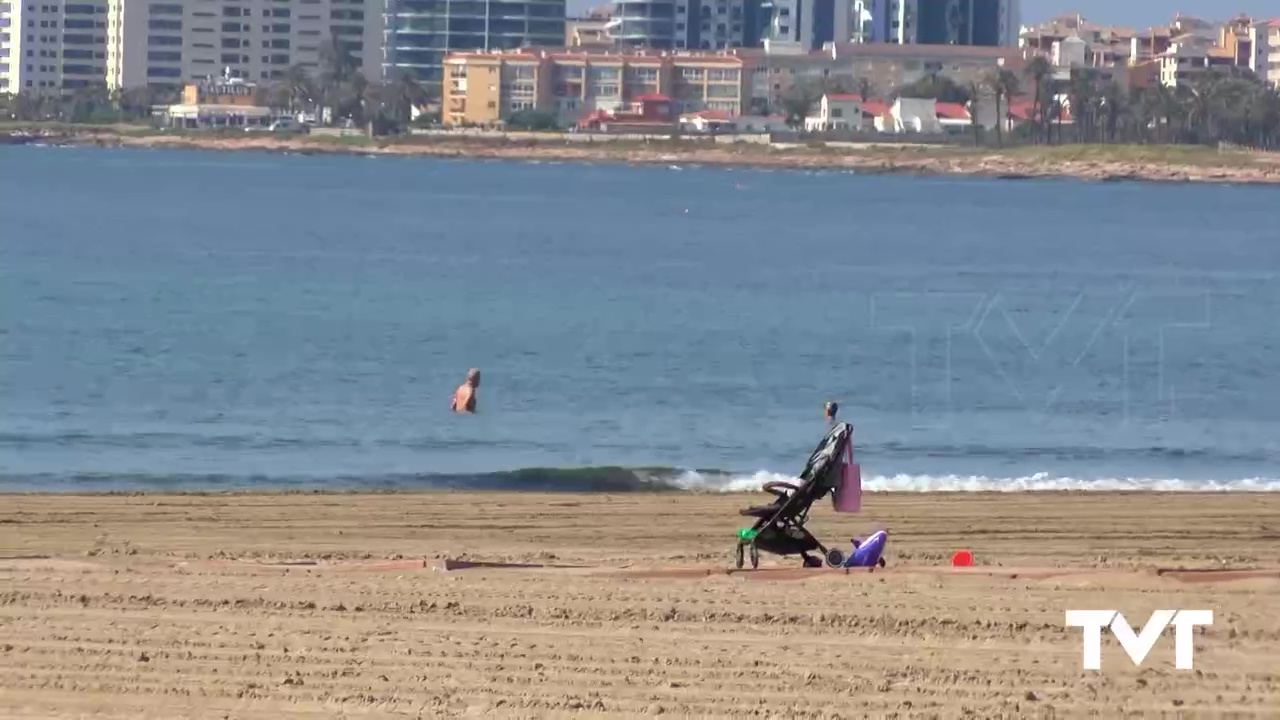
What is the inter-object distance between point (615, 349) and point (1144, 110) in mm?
141836

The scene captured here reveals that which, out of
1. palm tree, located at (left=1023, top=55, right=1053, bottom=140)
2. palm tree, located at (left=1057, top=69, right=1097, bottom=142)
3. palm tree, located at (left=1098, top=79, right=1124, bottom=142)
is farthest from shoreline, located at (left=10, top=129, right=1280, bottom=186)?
palm tree, located at (left=1098, top=79, right=1124, bottom=142)

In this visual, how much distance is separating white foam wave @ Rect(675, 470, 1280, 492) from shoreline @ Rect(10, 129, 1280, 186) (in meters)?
144

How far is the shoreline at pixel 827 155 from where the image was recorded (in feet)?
541

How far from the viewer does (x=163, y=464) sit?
882 inches

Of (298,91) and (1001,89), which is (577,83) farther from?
(1001,89)

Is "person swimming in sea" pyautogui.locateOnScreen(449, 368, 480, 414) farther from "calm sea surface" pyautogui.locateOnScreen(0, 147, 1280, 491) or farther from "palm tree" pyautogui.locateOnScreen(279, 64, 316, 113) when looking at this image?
"palm tree" pyautogui.locateOnScreen(279, 64, 316, 113)

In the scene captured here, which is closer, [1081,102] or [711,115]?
[1081,102]

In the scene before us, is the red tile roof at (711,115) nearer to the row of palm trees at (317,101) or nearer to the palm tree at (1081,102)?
the row of palm trees at (317,101)

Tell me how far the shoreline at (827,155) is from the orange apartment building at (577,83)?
7671 mm


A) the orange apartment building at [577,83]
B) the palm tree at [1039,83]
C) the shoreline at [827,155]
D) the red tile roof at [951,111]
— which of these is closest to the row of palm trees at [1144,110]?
the palm tree at [1039,83]

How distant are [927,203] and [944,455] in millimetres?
96835

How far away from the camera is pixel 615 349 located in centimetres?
3881

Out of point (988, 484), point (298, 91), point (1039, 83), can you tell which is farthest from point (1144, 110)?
point (988, 484)

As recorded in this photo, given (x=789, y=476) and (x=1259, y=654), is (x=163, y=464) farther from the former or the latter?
(x=1259, y=654)
